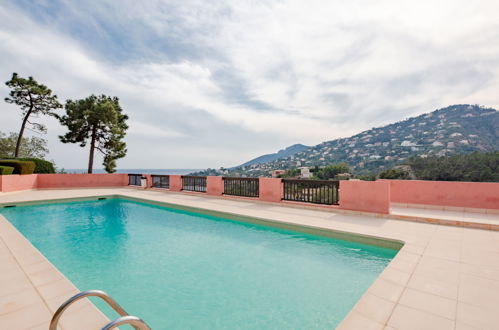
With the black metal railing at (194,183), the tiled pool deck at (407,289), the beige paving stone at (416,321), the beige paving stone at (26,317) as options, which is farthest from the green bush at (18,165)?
the beige paving stone at (416,321)

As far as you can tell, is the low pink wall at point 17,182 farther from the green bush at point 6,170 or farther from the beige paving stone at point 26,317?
the beige paving stone at point 26,317

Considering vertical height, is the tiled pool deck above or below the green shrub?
below

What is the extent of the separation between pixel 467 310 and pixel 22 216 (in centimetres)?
1130

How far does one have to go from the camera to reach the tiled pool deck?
6.91 feet

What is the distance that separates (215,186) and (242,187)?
1.57 meters

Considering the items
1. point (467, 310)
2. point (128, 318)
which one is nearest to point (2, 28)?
point (128, 318)

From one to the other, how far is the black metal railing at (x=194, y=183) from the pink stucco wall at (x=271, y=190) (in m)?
3.60

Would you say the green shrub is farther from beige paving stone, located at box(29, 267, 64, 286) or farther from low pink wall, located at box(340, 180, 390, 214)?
low pink wall, located at box(340, 180, 390, 214)

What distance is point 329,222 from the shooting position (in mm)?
5883

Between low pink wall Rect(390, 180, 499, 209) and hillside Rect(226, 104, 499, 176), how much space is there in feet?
78.8

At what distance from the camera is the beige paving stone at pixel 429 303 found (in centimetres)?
222

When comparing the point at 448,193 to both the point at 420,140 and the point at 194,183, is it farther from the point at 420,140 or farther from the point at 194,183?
the point at 420,140

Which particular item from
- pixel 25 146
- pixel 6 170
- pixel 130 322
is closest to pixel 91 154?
pixel 6 170

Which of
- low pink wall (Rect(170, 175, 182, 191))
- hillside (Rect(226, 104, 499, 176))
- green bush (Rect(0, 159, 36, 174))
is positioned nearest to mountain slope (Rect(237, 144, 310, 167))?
hillside (Rect(226, 104, 499, 176))
